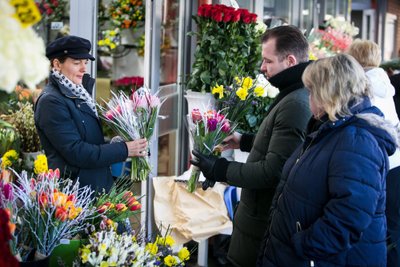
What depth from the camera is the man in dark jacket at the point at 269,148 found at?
2760 millimetres

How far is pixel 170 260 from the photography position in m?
2.13

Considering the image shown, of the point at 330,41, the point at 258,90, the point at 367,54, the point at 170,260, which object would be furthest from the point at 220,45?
the point at 330,41

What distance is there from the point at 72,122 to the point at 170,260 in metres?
1.02

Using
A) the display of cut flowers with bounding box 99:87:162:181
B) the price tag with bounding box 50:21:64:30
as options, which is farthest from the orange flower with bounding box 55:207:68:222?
the price tag with bounding box 50:21:64:30

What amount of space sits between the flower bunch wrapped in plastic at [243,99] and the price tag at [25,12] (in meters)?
2.27

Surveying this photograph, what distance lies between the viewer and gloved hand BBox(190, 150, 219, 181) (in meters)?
2.99

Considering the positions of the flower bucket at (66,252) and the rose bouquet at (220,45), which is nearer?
the flower bucket at (66,252)

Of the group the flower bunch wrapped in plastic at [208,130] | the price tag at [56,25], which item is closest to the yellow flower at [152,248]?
the flower bunch wrapped in plastic at [208,130]

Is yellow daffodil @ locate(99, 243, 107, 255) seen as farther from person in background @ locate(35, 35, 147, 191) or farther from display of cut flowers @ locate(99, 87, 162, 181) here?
display of cut flowers @ locate(99, 87, 162, 181)

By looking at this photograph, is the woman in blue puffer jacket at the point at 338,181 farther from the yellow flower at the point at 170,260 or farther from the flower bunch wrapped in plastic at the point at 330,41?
the flower bunch wrapped in plastic at the point at 330,41

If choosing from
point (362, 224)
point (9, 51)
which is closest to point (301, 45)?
point (362, 224)

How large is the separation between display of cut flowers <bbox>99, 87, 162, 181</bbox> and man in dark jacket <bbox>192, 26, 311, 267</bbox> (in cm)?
29

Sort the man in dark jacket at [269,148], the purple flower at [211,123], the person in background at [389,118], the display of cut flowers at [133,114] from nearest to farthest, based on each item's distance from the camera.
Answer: the man in dark jacket at [269,148]
the display of cut flowers at [133,114]
the purple flower at [211,123]
the person in background at [389,118]

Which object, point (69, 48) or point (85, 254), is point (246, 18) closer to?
point (69, 48)
